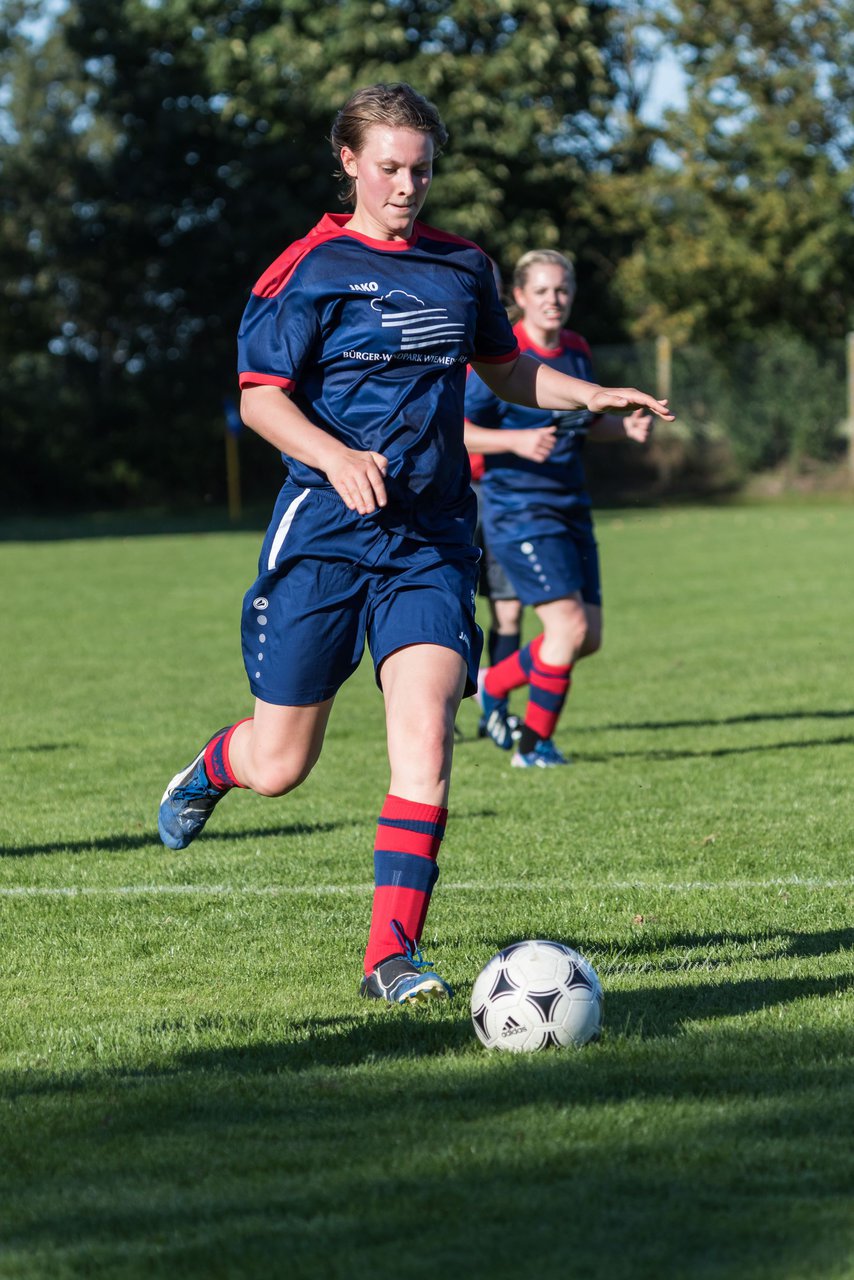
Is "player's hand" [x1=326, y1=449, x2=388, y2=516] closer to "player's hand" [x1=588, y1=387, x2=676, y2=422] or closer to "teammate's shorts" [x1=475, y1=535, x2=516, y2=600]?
"player's hand" [x1=588, y1=387, x2=676, y2=422]

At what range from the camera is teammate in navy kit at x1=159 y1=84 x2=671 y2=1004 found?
4.39 meters

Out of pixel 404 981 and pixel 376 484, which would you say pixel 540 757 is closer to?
pixel 404 981

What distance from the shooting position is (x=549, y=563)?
8.35m

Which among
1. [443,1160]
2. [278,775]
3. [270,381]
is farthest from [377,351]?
[443,1160]

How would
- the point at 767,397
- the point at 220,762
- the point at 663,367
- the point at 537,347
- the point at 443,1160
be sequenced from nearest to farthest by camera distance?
the point at 443,1160 → the point at 220,762 → the point at 537,347 → the point at 767,397 → the point at 663,367

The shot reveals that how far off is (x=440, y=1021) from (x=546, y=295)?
458 centimetres

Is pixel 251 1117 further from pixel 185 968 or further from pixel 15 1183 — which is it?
pixel 185 968

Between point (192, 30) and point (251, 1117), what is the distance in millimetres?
38794

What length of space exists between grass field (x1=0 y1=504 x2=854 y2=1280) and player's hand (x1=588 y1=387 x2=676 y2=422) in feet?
4.86

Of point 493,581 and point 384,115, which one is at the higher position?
point 384,115

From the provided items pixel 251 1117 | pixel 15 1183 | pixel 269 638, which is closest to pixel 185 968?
pixel 269 638

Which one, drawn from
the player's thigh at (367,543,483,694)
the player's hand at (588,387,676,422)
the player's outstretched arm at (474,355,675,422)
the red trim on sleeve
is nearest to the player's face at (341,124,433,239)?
the red trim on sleeve

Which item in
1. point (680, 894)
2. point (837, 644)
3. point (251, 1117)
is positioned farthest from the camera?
point (837, 644)

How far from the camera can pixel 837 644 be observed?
13.0 meters
